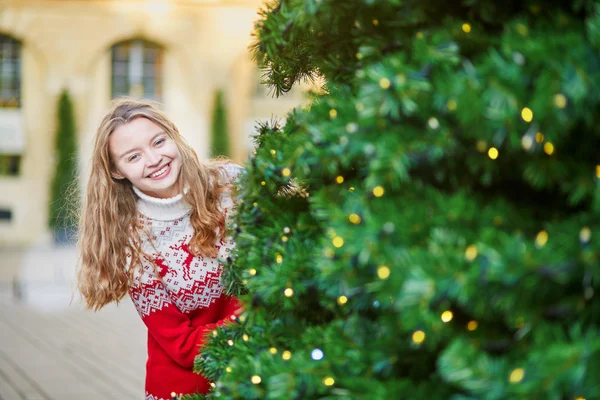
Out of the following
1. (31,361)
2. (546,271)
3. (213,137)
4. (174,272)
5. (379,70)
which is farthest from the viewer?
(213,137)

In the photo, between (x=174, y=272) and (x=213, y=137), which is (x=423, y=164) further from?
(x=213, y=137)

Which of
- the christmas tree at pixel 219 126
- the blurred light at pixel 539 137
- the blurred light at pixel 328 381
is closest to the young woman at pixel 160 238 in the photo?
the blurred light at pixel 328 381

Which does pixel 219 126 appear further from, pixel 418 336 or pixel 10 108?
pixel 418 336

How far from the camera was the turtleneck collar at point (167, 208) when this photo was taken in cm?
271

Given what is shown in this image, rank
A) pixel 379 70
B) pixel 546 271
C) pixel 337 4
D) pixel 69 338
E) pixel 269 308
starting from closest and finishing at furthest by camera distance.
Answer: pixel 546 271 → pixel 379 70 → pixel 337 4 → pixel 269 308 → pixel 69 338

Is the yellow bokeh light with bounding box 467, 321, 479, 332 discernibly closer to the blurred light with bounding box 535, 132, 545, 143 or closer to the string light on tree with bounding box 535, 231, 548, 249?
the string light on tree with bounding box 535, 231, 548, 249

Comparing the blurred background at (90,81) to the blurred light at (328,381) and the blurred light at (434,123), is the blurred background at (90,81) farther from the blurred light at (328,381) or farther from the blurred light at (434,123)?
the blurred light at (434,123)

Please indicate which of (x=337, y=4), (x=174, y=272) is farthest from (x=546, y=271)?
(x=174, y=272)

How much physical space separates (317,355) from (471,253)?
48 cm

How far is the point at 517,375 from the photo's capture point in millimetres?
1107

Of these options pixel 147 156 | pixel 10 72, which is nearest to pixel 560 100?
pixel 147 156

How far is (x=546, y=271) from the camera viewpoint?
1.10 meters

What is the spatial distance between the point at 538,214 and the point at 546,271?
9.2 inches

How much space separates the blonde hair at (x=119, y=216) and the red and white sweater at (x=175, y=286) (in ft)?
0.14
